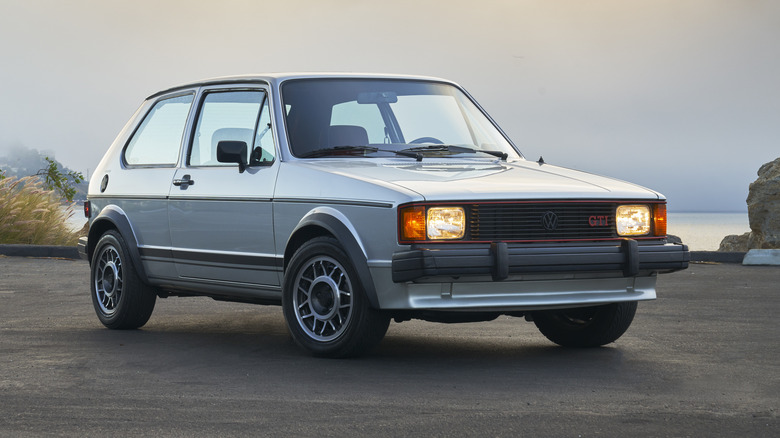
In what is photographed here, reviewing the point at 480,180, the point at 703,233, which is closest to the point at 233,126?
the point at 480,180

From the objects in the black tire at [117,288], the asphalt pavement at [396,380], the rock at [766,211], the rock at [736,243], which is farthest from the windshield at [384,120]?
the rock at [736,243]

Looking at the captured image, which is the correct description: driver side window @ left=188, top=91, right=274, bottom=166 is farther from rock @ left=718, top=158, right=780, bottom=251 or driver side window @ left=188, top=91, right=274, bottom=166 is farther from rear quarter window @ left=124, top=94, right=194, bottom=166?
rock @ left=718, top=158, right=780, bottom=251

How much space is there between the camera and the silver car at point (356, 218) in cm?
664

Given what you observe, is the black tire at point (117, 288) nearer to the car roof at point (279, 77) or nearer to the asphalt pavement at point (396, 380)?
the asphalt pavement at point (396, 380)

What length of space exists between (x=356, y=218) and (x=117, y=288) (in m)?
3.09

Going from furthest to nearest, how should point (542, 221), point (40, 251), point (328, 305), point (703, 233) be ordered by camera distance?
point (703, 233)
point (40, 251)
point (328, 305)
point (542, 221)

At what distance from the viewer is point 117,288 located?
9.17 meters

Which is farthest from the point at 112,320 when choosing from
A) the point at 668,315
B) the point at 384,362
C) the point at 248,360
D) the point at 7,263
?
the point at 7,263

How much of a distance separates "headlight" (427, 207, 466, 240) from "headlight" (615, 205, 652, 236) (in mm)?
1092

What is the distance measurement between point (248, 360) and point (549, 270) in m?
1.96

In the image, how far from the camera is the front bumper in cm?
640

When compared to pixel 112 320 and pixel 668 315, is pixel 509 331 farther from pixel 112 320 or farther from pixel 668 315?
pixel 112 320

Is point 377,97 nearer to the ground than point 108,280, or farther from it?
farther from it

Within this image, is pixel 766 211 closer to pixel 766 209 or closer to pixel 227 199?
pixel 766 209
